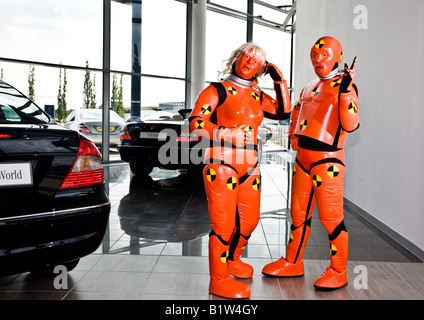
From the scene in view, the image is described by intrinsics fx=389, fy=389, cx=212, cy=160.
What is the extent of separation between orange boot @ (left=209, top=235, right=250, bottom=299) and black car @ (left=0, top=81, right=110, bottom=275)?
27.4 inches

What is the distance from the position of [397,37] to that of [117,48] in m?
7.00

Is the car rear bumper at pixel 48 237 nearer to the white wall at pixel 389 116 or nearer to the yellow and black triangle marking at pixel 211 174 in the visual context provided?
the yellow and black triangle marking at pixel 211 174

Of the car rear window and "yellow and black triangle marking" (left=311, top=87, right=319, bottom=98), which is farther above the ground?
"yellow and black triangle marking" (left=311, top=87, right=319, bottom=98)

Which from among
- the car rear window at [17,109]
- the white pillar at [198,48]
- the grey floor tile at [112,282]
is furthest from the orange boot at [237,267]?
the white pillar at [198,48]

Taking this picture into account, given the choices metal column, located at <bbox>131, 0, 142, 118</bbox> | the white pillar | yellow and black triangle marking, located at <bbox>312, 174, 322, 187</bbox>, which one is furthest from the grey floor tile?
the white pillar

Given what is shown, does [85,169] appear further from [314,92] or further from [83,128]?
[83,128]

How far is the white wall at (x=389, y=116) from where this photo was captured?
342cm

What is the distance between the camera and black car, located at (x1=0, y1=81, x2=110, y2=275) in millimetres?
1867

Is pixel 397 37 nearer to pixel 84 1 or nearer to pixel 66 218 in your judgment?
pixel 66 218

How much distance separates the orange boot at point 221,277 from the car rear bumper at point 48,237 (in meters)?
0.70

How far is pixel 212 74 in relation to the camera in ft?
39.1

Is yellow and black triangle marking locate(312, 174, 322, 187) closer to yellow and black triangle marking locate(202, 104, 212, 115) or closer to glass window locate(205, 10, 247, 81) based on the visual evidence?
yellow and black triangle marking locate(202, 104, 212, 115)

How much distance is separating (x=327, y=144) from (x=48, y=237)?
67.6 inches

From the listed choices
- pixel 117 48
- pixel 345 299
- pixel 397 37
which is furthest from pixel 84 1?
pixel 345 299
